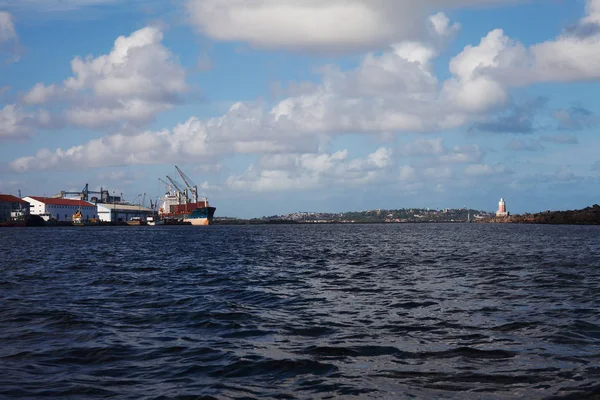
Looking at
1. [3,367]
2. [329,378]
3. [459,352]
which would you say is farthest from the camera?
[459,352]

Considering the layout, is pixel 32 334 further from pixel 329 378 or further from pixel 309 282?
pixel 309 282

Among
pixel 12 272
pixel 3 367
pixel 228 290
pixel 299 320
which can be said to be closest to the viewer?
pixel 3 367

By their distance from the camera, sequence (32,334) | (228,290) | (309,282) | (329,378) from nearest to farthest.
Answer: (329,378) < (32,334) < (228,290) < (309,282)

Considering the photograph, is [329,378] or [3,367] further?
[3,367]

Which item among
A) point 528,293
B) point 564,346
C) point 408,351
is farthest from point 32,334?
point 528,293

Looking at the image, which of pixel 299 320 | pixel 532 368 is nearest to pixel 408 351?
pixel 532 368

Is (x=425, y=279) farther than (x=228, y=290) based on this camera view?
Yes

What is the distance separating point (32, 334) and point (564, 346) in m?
14.7

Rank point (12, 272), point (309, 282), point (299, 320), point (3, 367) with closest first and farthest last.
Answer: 1. point (3, 367)
2. point (299, 320)
3. point (309, 282)
4. point (12, 272)

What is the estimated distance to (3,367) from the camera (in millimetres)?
12477

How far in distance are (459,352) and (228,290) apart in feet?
48.4

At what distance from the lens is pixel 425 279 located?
2955 centimetres

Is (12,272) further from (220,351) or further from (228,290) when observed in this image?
(220,351)

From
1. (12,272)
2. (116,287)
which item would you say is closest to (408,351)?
(116,287)
